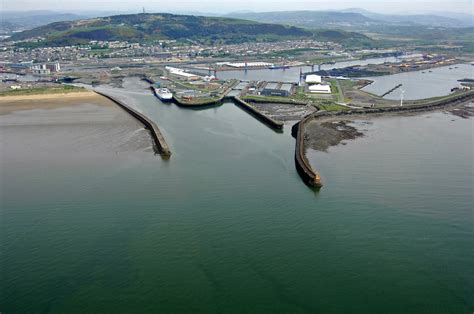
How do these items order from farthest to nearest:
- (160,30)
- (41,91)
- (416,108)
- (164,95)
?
(160,30) < (41,91) < (164,95) < (416,108)

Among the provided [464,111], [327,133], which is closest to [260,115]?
[327,133]

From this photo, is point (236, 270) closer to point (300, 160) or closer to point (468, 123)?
point (300, 160)

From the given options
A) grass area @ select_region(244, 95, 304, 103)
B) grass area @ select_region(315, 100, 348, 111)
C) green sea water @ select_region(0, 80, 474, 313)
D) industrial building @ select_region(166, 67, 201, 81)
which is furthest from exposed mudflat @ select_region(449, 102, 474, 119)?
industrial building @ select_region(166, 67, 201, 81)

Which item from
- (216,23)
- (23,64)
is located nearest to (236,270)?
→ (23,64)

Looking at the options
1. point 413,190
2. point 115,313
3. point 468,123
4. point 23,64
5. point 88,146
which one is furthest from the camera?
point 23,64

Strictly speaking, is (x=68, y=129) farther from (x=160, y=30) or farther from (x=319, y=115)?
(x=160, y=30)
